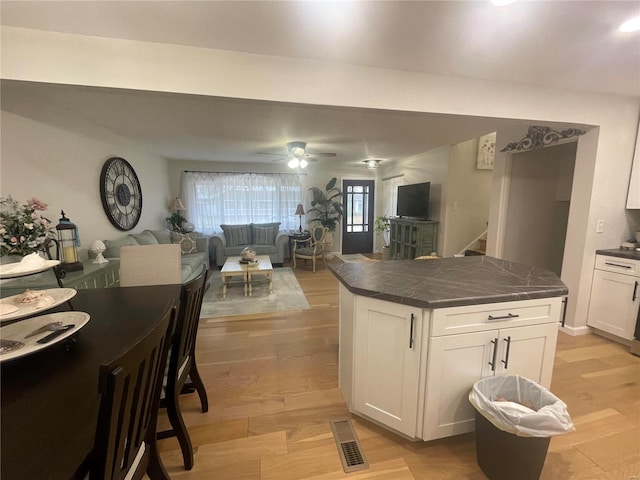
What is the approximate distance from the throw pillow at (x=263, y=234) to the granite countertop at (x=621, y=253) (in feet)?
16.1

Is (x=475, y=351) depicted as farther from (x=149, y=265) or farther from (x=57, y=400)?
(x=149, y=265)

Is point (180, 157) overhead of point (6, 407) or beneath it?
overhead

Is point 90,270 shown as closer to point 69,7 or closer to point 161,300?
point 161,300

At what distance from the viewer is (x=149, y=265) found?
6.70 ft

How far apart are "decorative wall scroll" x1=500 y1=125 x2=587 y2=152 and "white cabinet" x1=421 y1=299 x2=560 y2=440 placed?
223 cm

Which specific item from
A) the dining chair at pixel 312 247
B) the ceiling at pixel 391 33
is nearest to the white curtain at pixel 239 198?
the dining chair at pixel 312 247

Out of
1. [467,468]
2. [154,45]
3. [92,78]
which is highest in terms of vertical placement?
[154,45]

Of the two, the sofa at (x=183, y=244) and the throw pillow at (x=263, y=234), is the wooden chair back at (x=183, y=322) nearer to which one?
the sofa at (x=183, y=244)

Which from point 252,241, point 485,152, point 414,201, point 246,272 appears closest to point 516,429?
point 246,272

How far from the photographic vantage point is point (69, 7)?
1.36m

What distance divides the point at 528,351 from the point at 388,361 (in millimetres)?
782

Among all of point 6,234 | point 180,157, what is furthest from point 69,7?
point 180,157

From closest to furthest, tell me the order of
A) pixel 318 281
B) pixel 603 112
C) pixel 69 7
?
pixel 69 7 → pixel 603 112 → pixel 318 281

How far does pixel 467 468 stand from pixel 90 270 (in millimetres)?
3227
